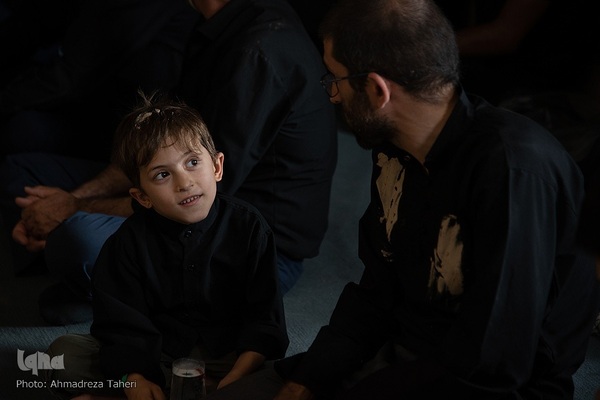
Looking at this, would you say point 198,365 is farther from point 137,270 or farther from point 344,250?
point 344,250

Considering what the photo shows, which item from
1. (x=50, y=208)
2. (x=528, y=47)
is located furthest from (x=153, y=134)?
(x=528, y=47)

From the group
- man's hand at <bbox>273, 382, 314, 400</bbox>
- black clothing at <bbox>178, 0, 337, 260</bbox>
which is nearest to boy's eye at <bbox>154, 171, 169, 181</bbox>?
black clothing at <bbox>178, 0, 337, 260</bbox>

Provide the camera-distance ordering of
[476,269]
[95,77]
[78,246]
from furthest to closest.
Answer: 1. [95,77]
2. [78,246]
3. [476,269]

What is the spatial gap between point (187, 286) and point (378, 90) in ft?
1.98

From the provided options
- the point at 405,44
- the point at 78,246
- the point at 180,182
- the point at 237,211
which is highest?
the point at 405,44

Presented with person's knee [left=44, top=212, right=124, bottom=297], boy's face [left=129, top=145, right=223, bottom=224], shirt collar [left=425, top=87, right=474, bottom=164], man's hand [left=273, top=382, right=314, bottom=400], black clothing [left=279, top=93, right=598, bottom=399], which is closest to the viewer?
black clothing [left=279, top=93, right=598, bottom=399]

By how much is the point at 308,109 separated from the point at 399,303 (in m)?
0.64

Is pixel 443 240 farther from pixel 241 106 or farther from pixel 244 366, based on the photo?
pixel 241 106

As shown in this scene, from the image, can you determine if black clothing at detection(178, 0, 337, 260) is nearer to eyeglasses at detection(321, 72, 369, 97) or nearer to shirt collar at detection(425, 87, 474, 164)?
eyeglasses at detection(321, 72, 369, 97)

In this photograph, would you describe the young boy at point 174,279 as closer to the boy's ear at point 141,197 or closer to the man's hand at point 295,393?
the boy's ear at point 141,197

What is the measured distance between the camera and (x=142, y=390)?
178 cm

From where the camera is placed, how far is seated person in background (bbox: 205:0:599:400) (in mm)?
1382

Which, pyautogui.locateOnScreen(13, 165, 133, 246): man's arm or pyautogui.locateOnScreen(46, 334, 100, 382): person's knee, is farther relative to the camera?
pyautogui.locateOnScreen(13, 165, 133, 246): man's arm

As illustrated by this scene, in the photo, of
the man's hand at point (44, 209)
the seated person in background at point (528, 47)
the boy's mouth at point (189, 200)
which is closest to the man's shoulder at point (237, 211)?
the boy's mouth at point (189, 200)
